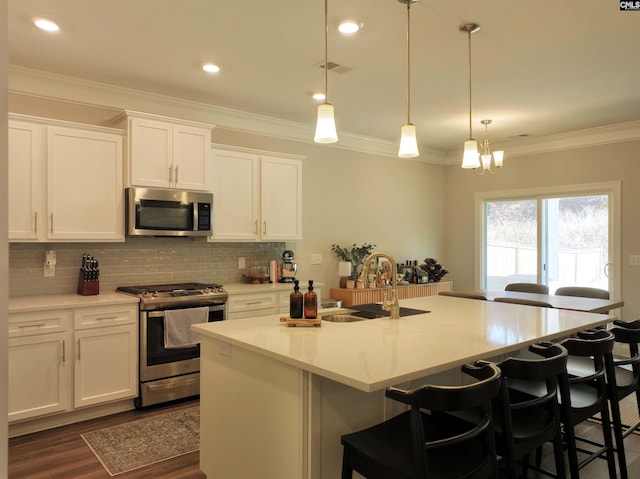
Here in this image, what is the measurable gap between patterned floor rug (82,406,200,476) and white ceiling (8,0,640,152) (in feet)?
8.70

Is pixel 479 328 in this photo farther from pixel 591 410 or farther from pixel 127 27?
pixel 127 27

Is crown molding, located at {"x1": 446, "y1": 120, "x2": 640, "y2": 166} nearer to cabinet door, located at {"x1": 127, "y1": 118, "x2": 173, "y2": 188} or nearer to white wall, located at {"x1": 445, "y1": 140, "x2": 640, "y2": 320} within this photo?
white wall, located at {"x1": 445, "y1": 140, "x2": 640, "y2": 320}

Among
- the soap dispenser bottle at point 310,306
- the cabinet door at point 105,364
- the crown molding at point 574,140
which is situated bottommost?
the cabinet door at point 105,364

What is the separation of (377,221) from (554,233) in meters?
2.28

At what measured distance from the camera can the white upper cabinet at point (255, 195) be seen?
4285 millimetres

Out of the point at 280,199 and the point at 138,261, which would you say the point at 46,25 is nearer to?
the point at 138,261

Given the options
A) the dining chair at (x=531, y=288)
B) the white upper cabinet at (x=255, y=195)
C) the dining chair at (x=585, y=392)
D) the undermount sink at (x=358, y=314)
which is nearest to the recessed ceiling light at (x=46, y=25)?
the white upper cabinet at (x=255, y=195)

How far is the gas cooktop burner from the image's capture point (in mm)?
3553

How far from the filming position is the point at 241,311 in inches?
160

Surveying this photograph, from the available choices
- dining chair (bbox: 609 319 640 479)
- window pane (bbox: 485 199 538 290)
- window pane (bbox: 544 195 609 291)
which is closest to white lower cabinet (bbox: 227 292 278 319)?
dining chair (bbox: 609 319 640 479)

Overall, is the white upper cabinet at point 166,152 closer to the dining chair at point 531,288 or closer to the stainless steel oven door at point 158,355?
the stainless steel oven door at point 158,355

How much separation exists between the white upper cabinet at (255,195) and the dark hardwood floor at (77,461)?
1.97 metres

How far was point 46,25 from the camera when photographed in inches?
110

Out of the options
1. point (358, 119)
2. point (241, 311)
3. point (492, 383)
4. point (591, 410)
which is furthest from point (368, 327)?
point (358, 119)
